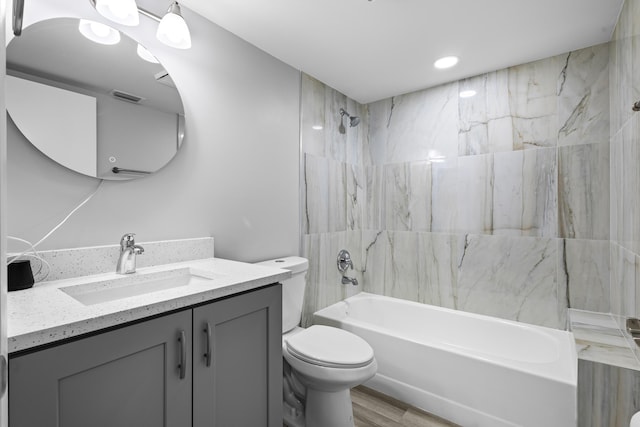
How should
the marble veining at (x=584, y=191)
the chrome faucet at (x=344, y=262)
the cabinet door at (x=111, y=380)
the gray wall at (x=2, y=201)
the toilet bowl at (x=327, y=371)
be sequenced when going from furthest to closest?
the chrome faucet at (x=344, y=262)
the marble veining at (x=584, y=191)
the toilet bowl at (x=327, y=371)
the cabinet door at (x=111, y=380)
the gray wall at (x=2, y=201)

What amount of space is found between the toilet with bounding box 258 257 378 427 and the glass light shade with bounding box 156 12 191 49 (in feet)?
4.16

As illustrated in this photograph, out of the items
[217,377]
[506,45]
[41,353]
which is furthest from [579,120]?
[41,353]

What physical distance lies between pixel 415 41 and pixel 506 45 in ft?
1.95

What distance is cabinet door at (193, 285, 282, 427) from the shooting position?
101 cm

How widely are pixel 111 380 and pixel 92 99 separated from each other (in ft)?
3.52

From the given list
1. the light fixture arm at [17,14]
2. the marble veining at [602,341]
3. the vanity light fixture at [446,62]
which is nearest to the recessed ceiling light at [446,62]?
the vanity light fixture at [446,62]

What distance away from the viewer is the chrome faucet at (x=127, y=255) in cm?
125

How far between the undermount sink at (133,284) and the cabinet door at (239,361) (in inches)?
8.6

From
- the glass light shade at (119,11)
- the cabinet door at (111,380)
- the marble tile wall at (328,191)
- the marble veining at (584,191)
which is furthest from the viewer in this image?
the marble tile wall at (328,191)

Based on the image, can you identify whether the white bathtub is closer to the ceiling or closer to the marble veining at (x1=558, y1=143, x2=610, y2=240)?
the marble veining at (x1=558, y1=143, x2=610, y2=240)

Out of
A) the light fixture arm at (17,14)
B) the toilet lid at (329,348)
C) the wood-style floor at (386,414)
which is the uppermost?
the light fixture arm at (17,14)

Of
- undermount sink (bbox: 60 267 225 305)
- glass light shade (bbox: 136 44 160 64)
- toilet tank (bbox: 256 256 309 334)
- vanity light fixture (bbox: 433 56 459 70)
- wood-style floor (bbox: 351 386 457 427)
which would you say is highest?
vanity light fixture (bbox: 433 56 459 70)

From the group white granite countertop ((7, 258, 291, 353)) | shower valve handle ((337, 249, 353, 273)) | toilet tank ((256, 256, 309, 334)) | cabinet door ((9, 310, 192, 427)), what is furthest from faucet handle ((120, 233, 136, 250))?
shower valve handle ((337, 249, 353, 273))

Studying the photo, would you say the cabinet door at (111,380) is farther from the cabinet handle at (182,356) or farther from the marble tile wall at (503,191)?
the marble tile wall at (503,191)
